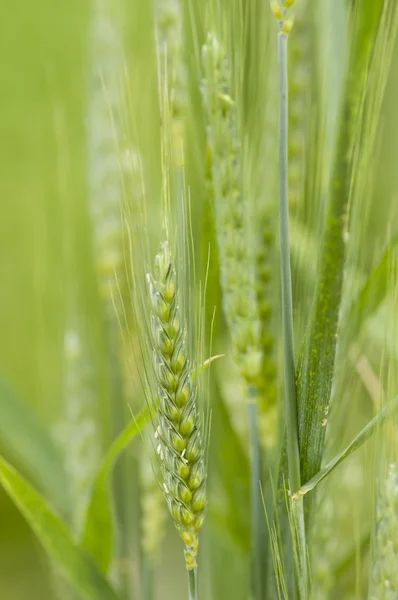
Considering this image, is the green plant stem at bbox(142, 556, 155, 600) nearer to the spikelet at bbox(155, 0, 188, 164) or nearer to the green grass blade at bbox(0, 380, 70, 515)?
the green grass blade at bbox(0, 380, 70, 515)

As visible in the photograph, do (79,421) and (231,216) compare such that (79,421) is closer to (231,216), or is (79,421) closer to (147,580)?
(147,580)

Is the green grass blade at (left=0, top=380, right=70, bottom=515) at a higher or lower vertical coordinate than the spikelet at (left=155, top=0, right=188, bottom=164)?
lower

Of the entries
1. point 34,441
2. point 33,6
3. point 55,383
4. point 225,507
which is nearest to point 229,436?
point 225,507

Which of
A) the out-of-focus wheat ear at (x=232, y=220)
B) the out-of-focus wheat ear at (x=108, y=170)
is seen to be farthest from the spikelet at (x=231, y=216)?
the out-of-focus wheat ear at (x=108, y=170)

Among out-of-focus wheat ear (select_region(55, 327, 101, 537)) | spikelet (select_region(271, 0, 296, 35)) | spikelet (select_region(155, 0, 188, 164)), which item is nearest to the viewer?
spikelet (select_region(271, 0, 296, 35))

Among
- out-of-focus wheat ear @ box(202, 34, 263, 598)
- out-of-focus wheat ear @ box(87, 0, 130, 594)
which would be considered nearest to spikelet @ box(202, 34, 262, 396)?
out-of-focus wheat ear @ box(202, 34, 263, 598)

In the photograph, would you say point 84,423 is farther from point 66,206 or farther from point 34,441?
point 66,206

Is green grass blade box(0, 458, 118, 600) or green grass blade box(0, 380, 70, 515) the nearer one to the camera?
green grass blade box(0, 458, 118, 600)
